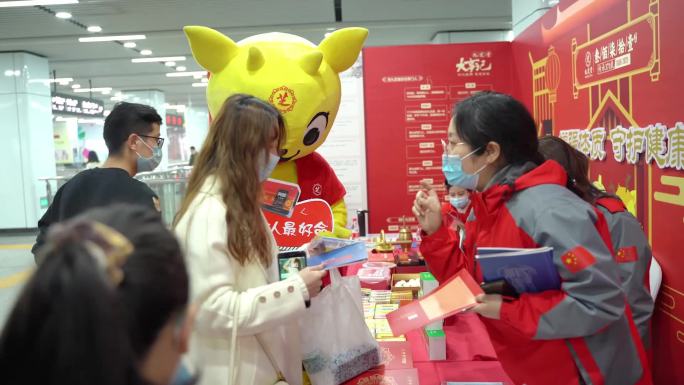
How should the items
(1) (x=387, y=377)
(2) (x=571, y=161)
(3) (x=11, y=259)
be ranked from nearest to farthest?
(1) (x=387, y=377), (2) (x=571, y=161), (3) (x=11, y=259)

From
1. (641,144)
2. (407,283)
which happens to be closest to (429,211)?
(407,283)

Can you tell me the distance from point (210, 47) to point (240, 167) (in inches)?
54.5

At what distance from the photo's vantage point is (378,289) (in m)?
3.11

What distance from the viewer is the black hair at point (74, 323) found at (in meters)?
0.58

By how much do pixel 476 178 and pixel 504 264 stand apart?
1.21ft

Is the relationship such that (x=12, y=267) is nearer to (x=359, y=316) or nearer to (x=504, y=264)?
(x=359, y=316)

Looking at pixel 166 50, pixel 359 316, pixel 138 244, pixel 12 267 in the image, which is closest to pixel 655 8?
pixel 359 316

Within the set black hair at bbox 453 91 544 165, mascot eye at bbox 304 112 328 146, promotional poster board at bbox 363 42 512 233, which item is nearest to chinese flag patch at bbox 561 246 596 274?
black hair at bbox 453 91 544 165

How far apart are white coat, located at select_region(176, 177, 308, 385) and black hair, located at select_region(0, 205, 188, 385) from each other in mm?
718

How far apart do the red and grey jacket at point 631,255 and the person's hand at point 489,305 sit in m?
1.00

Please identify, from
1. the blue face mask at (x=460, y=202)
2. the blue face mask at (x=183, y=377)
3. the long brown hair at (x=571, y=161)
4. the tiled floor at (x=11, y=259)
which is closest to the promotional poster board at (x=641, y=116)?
the long brown hair at (x=571, y=161)

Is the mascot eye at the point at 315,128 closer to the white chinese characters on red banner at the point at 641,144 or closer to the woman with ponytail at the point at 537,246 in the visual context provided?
the woman with ponytail at the point at 537,246

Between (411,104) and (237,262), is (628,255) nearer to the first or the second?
(237,262)

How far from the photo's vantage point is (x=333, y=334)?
190cm
